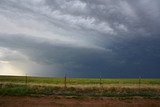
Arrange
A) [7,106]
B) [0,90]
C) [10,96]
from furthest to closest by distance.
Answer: [0,90] → [10,96] → [7,106]

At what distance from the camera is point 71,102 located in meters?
27.6

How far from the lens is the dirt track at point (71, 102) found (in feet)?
87.0

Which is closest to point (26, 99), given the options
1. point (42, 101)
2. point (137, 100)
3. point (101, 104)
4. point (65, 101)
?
point (42, 101)

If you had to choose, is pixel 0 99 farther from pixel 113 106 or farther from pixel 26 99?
pixel 113 106

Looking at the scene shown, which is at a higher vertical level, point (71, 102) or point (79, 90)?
point (79, 90)

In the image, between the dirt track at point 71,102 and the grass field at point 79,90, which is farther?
the grass field at point 79,90

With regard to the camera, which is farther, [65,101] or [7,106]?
[65,101]

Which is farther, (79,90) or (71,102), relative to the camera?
(79,90)

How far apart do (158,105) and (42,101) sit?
33.6ft

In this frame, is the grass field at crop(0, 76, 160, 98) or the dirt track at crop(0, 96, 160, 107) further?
the grass field at crop(0, 76, 160, 98)

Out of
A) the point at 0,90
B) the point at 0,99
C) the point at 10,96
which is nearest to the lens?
the point at 0,99

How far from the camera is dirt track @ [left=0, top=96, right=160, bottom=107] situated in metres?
26.5

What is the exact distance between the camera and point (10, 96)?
29.7 meters

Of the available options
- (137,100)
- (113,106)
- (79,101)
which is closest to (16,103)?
(79,101)
